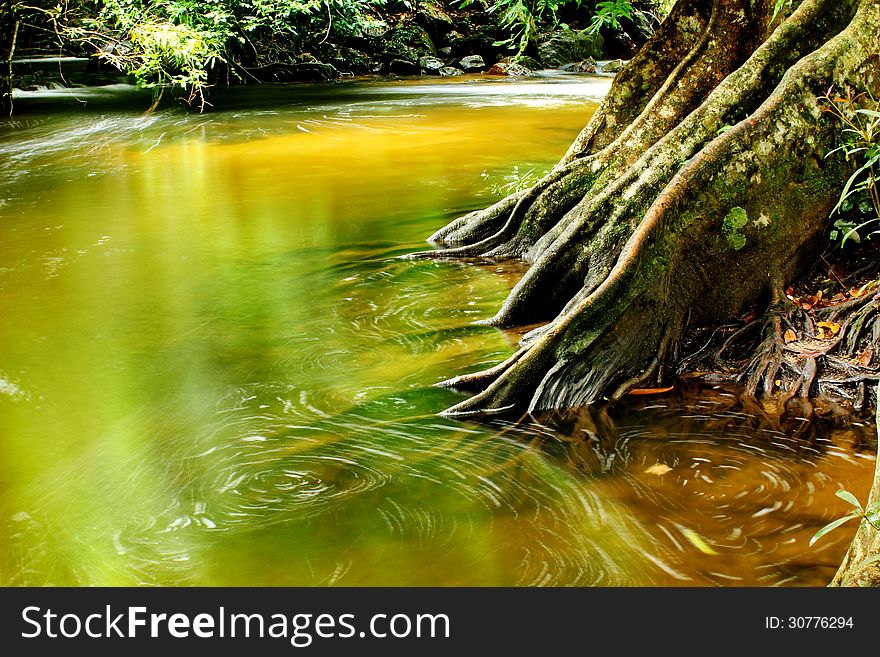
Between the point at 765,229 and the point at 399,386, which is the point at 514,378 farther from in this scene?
the point at 765,229

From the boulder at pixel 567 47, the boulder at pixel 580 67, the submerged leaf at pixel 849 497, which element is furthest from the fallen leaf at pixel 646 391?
the boulder at pixel 567 47

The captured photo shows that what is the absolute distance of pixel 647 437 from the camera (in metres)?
4.74

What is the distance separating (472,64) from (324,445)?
29763 millimetres

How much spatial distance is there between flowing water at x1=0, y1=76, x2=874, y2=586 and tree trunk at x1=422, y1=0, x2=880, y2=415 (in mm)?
311

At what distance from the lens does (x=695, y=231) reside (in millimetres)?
5328

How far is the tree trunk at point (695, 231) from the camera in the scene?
201 inches

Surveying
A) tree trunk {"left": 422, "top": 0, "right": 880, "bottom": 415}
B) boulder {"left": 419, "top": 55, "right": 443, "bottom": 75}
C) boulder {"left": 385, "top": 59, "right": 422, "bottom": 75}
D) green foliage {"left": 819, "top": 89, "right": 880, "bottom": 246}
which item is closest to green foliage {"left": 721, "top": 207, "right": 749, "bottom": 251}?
tree trunk {"left": 422, "top": 0, "right": 880, "bottom": 415}

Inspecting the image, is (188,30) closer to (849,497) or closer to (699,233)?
(699,233)

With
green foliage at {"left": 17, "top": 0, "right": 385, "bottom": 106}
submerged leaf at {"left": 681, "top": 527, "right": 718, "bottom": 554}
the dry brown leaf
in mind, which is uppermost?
green foliage at {"left": 17, "top": 0, "right": 385, "bottom": 106}

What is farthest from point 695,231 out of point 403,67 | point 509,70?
point 403,67

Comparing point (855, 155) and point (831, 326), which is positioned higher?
point (855, 155)

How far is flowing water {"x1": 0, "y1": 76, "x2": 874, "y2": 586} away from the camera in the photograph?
3.78m

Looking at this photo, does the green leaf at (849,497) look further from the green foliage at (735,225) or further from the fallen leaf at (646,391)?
the green foliage at (735,225)

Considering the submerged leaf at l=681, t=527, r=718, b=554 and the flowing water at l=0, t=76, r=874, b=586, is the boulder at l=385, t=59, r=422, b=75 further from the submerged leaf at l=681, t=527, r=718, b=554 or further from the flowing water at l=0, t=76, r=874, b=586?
the submerged leaf at l=681, t=527, r=718, b=554
